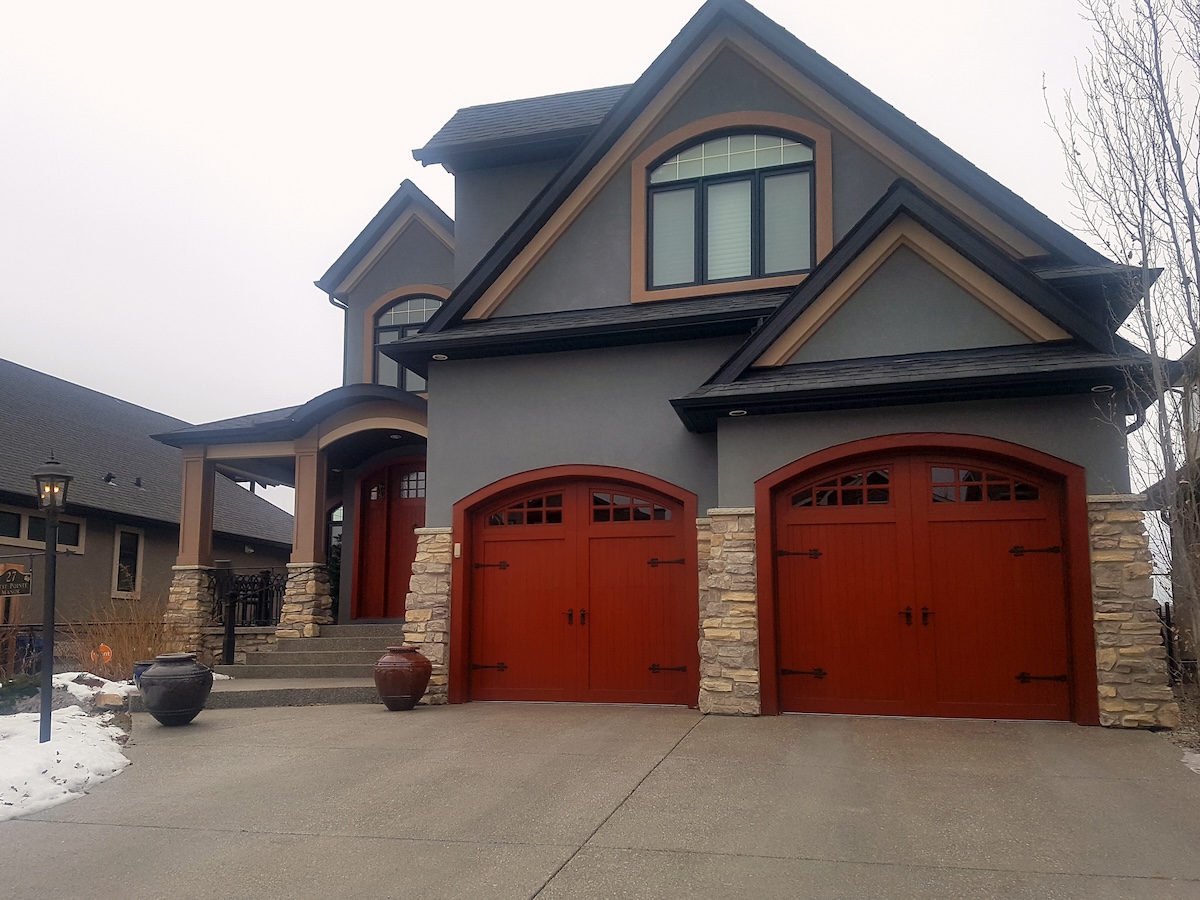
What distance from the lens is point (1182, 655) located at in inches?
410

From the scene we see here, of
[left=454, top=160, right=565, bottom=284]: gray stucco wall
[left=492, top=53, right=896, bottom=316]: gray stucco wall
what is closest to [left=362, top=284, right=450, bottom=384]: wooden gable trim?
[left=454, top=160, right=565, bottom=284]: gray stucco wall

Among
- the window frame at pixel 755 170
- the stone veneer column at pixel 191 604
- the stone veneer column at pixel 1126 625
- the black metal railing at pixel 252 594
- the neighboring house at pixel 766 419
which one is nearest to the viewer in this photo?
the stone veneer column at pixel 1126 625

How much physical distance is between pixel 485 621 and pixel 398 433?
4.34 m

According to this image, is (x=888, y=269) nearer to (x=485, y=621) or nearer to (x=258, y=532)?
(x=485, y=621)

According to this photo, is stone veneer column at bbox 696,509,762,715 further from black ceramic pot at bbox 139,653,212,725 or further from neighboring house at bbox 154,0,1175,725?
black ceramic pot at bbox 139,653,212,725

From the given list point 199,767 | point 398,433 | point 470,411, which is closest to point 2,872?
point 199,767

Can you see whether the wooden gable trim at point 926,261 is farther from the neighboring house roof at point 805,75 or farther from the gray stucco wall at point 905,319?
the neighboring house roof at point 805,75

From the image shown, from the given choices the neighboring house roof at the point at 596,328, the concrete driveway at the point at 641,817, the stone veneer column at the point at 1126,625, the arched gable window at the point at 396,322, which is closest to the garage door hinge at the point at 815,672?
the concrete driveway at the point at 641,817

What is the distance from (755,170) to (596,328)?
2.78 m

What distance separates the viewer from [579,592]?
11578 millimetres

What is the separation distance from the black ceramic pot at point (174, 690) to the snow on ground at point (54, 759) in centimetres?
43

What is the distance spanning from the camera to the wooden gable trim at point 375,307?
16922mm

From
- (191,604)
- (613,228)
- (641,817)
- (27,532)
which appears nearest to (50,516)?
(641,817)

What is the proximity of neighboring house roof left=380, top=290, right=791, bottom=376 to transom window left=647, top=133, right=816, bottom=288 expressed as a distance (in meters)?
0.47
